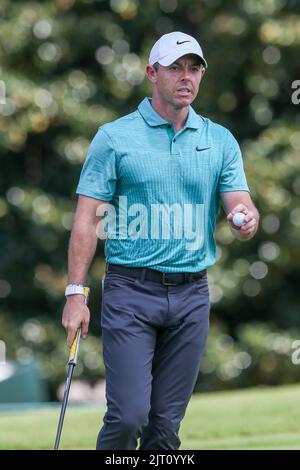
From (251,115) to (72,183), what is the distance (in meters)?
2.75

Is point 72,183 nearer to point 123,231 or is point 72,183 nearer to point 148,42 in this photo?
point 148,42

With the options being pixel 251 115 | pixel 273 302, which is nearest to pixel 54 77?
pixel 251 115

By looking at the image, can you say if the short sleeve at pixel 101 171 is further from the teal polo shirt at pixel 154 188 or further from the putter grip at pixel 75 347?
the putter grip at pixel 75 347

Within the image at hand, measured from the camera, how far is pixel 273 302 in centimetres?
1731

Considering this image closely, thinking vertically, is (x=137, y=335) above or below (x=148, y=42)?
below

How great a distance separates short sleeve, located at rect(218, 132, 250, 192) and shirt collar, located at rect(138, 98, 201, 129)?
182 millimetres

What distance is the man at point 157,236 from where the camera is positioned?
17.6ft

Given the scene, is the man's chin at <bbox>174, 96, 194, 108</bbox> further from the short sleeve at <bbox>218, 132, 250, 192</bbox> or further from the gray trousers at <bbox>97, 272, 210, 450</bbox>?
the gray trousers at <bbox>97, 272, 210, 450</bbox>

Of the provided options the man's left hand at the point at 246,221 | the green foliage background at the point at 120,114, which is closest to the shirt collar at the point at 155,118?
the man's left hand at the point at 246,221

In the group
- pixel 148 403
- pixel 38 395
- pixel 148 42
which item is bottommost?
pixel 38 395

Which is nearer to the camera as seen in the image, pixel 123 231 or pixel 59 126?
pixel 123 231

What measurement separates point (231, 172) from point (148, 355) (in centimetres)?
95

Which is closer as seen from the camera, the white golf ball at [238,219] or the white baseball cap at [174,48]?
the white golf ball at [238,219]

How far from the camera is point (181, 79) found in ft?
17.9
